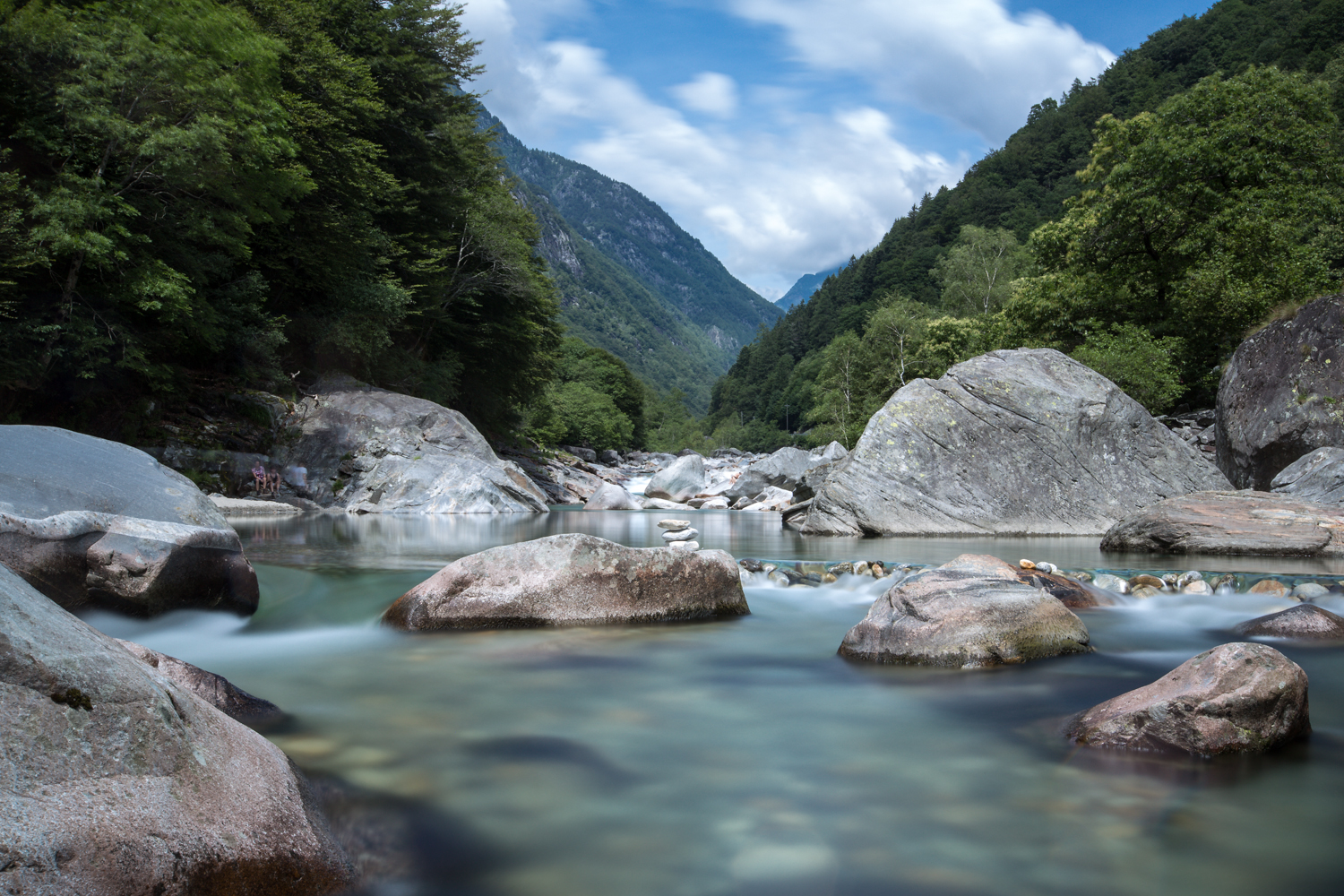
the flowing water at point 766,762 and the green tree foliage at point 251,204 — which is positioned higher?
the green tree foliage at point 251,204

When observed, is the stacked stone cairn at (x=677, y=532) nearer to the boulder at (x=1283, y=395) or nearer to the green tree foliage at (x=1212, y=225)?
the boulder at (x=1283, y=395)

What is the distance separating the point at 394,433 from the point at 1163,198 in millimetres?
22013

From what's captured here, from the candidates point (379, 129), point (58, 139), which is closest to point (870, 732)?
point (58, 139)

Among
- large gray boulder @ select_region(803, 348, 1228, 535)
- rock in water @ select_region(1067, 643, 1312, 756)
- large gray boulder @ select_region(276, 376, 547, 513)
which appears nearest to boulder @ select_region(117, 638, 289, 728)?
rock in water @ select_region(1067, 643, 1312, 756)

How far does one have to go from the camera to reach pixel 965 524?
13.8 m

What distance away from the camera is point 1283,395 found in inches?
496

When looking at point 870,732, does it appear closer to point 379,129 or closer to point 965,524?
point 965,524

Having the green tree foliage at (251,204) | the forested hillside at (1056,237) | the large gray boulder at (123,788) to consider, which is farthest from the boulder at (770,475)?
the large gray boulder at (123,788)

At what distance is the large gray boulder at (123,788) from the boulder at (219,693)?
1159 millimetres

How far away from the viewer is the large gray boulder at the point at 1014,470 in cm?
1383

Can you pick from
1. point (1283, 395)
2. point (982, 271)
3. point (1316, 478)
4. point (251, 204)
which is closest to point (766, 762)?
point (1316, 478)

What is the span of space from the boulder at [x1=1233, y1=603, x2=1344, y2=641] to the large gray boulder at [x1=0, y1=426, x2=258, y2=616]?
25.6ft

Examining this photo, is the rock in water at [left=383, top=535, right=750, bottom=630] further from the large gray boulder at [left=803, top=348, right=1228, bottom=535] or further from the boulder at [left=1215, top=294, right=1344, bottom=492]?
the boulder at [left=1215, top=294, right=1344, bottom=492]

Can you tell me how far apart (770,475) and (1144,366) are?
12.7 m
